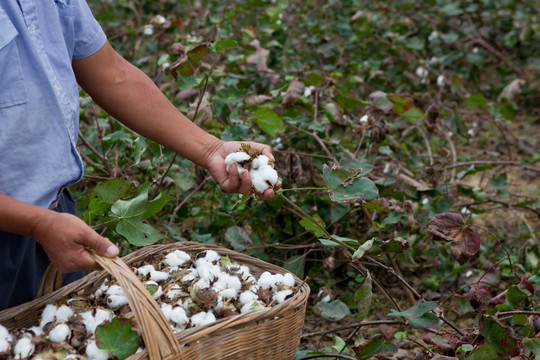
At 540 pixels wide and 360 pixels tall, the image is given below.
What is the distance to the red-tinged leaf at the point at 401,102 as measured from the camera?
6.66ft

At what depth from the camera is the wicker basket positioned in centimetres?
98

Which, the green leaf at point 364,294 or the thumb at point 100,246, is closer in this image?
the thumb at point 100,246

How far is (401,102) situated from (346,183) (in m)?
0.73

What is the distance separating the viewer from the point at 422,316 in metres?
1.44

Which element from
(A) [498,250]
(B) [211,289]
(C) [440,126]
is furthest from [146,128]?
(C) [440,126]

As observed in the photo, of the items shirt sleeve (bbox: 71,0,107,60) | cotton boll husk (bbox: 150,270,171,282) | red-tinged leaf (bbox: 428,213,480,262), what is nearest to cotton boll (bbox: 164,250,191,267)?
cotton boll husk (bbox: 150,270,171,282)

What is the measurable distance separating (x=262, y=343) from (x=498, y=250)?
56.6 inches

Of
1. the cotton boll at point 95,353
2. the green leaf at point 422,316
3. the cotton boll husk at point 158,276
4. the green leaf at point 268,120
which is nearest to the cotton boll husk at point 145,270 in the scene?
the cotton boll husk at point 158,276

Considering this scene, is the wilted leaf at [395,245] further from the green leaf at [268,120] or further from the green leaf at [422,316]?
the green leaf at [268,120]

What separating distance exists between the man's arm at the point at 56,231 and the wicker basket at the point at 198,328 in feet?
0.09

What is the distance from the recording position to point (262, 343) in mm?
1119

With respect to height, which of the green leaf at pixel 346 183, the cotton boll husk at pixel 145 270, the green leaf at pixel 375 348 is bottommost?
the green leaf at pixel 375 348

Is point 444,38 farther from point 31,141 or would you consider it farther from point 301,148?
point 31,141

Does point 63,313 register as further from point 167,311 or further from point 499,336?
point 499,336
